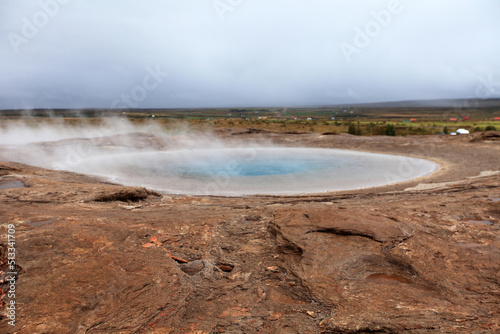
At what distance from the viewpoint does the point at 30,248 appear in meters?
4.00

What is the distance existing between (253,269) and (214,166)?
38.9 ft

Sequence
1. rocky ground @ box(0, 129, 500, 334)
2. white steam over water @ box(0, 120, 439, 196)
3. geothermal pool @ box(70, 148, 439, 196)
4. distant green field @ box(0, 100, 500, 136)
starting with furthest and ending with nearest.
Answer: distant green field @ box(0, 100, 500, 136) → white steam over water @ box(0, 120, 439, 196) → geothermal pool @ box(70, 148, 439, 196) → rocky ground @ box(0, 129, 500, 334)

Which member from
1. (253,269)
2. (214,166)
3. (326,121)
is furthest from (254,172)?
(326,121)

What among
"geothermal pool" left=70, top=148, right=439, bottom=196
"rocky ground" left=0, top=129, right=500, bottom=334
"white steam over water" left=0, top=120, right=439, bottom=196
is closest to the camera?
"rocky ground" left=0, top=129, right=500, bottom=334

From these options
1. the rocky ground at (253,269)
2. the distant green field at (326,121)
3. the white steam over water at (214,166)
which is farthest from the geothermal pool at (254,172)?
the distant green field at (326,121)

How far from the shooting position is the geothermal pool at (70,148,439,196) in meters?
10.9

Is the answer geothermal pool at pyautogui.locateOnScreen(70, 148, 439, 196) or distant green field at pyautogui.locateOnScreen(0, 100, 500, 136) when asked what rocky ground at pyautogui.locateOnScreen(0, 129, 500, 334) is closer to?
geothermal pool at pyautogui.locateOnScreen(70, 148, 439, 196)

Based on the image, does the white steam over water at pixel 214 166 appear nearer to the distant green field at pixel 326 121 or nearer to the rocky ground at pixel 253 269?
the rocky ground at pixel 253 269

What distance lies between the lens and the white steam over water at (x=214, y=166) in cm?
1121

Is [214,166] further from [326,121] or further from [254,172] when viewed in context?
[326,121]

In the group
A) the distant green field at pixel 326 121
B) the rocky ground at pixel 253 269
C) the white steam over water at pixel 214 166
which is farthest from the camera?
the distant green field at pixel 326 121

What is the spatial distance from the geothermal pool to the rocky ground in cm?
426

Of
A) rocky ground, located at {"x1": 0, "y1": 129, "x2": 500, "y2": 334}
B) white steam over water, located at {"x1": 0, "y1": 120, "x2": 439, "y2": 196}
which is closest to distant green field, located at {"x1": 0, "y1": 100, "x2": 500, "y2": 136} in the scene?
white steam over water, located at {"x1": 0, "y1": 120, "x2": 439, "y2": 196}

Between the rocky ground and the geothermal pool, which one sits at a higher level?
the rocky ground
